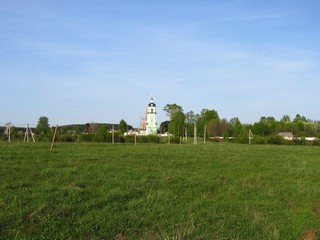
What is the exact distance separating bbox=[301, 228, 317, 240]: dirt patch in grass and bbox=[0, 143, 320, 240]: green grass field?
0.06ft

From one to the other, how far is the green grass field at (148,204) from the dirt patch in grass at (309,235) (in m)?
0.02

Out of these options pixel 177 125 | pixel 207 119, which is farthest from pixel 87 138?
pixel 207 119

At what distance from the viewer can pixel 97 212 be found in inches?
258

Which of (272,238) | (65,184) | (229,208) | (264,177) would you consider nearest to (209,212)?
(229,208)

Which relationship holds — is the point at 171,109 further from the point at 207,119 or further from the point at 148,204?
the point at 148,204

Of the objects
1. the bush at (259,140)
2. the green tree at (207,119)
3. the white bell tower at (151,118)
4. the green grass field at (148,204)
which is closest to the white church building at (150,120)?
the white bell tower at (151,118)

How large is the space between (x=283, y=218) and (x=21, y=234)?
16.4 feet

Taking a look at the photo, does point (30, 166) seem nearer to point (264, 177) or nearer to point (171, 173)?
point (171, 173)

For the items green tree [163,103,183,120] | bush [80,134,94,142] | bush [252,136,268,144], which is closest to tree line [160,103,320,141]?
green tree [163,103,183,120]

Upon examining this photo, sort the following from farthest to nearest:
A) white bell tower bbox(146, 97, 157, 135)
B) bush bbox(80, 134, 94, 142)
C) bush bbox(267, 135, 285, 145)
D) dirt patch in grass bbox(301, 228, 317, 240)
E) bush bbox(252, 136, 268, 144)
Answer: white bell tower bbox(146, 97, 157, 135), bush bbox(252, 136, 268, 144), bush bbox(267, 135, 285, 145), bush bbox(80, 134, 94, 142), dirt patch in grass bbox(301, 228, 317, 240)

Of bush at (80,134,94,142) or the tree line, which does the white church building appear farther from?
bush at (80,134,94,142)

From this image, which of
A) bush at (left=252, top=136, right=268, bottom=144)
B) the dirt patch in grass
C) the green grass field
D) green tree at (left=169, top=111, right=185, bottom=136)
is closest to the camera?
the green grass field

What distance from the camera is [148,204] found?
24.3ft

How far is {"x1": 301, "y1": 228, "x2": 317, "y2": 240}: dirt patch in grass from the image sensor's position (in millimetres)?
6730
